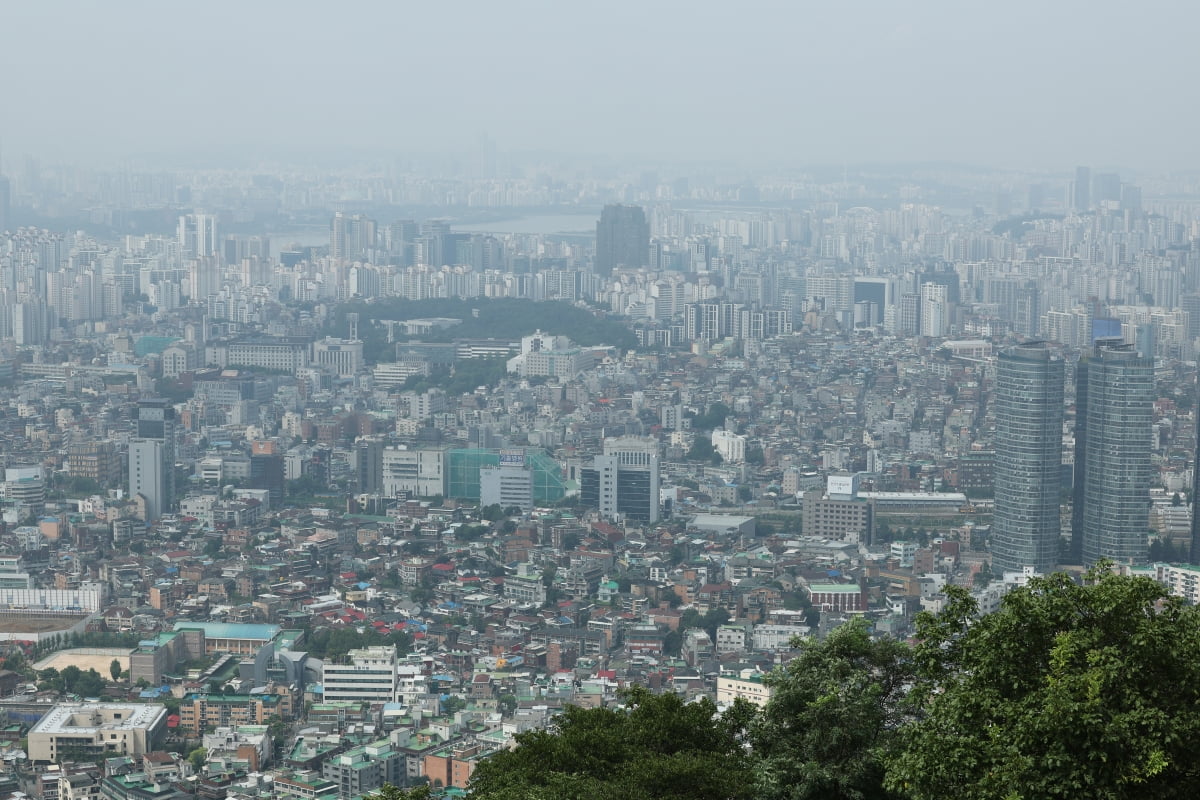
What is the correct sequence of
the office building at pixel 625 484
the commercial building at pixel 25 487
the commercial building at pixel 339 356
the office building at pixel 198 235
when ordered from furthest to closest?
the office building at pixel 198 235 < the commercial building at pixel 339 356 < the commercial building at pixel 25 487 < the office building at pixel 625 484

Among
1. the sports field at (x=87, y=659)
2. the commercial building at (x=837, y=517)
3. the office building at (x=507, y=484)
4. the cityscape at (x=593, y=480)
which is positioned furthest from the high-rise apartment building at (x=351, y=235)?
the sports field at (x=87, y=659)

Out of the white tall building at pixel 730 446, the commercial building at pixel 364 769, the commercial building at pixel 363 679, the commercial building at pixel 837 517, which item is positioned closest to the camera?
the commercial building at pixel 364 769

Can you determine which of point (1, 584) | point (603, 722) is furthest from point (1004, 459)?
point (603, 722)

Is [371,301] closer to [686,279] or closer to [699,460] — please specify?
[686,279]

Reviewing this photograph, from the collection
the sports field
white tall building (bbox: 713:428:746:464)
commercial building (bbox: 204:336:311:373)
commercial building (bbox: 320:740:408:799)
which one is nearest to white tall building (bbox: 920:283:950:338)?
white tall building (bbox: 713:428:746:464)

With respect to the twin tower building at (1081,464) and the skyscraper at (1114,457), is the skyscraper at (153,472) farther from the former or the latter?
the skyscraper at (1114,457)
